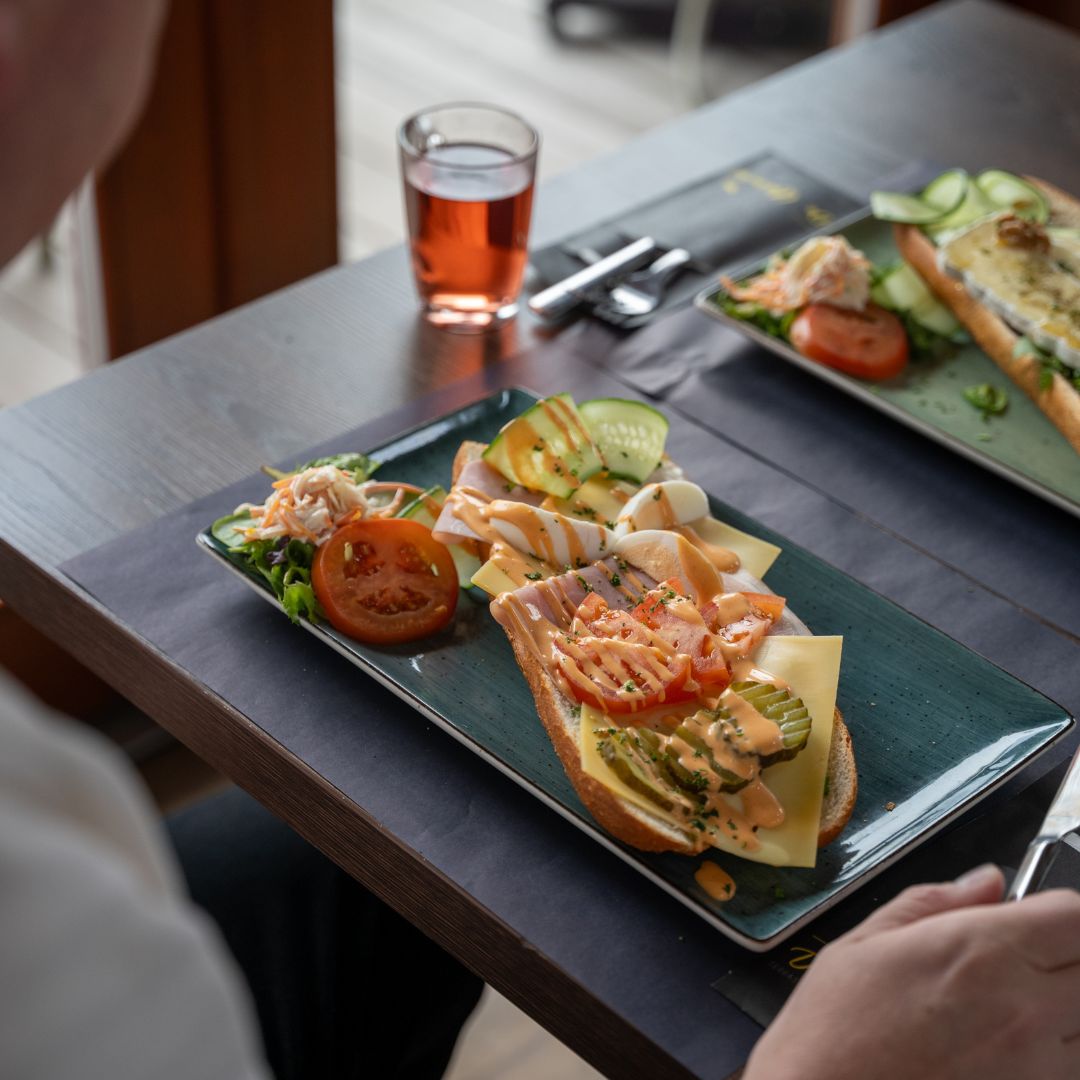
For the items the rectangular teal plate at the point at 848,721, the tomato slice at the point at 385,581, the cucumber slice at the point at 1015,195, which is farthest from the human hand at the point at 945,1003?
the cucumber slice at the point at 1015,195

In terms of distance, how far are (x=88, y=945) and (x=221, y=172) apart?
7.60 ft

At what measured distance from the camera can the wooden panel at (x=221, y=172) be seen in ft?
8.25

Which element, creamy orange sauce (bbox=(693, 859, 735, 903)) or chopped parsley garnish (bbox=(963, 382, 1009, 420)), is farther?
chopped parsley garnish (bbox=(963, 382, 1009, 420))

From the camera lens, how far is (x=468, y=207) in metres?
1.67

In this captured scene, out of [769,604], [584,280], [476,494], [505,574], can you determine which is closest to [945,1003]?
[769,604]

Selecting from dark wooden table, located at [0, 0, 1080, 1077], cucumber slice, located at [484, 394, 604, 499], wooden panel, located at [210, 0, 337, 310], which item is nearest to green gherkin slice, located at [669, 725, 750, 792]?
dark wooden table, located at [0, 0, 1080, 1077]

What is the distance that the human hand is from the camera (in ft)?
2.98

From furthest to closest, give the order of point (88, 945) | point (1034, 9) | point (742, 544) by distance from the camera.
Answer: point (1034, 9)
point (742, 544)
point (88, 945)

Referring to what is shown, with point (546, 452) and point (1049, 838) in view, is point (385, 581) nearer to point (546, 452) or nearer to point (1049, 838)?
point (546, 452)

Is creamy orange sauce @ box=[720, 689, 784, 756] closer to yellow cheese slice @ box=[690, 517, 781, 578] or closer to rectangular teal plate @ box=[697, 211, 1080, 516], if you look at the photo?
yellow cheese slice @ box=[690, 517, 781, 578]

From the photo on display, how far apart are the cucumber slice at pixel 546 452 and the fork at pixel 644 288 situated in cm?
41

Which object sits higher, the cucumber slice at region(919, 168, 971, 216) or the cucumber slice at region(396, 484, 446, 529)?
the cucumber slice at region(919, 168, 971, 216)

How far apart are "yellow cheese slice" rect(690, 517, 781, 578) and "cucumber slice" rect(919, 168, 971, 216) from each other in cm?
70

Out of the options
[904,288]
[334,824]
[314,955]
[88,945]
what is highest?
[88,945]
